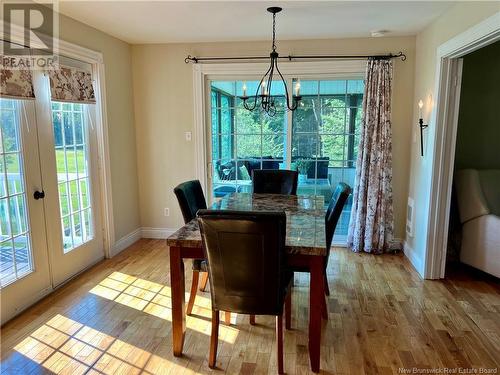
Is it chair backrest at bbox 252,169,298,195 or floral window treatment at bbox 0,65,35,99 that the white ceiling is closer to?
floral window treatment at bbox 0,65,35,99

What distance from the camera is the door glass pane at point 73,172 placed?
3201mm

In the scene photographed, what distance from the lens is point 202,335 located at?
250 cm

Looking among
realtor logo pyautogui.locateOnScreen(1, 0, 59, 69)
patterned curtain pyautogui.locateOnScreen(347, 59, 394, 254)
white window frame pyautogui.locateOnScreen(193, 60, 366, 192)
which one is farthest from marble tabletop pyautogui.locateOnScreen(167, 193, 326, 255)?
realtor logo pyautogui.locateOnScreen(1, 0, 59, 69)

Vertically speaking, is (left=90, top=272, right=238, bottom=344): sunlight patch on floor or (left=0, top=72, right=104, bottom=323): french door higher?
(left=0, top=72, right=104, bottom=323): french door

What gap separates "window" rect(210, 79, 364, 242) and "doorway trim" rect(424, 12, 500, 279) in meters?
1.08

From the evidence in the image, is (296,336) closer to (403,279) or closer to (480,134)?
(403,279)

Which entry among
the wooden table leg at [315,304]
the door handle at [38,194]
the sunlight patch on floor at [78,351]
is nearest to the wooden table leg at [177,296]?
the sunlight patch on floor at [78,351]

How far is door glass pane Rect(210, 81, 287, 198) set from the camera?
→ 4.27m

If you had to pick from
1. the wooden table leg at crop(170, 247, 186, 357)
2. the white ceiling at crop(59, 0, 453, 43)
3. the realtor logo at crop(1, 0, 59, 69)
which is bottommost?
the wooden table leg at crop(170, 247, 186, 357)

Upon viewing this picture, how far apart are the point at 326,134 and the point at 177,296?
277 centimetres

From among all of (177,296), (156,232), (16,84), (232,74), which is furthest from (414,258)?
(16,84)

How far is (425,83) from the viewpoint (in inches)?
139

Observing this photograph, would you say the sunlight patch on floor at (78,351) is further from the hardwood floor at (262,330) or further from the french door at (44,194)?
the french door at (44,194)

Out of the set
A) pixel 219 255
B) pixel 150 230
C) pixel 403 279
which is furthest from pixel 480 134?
pixel 150 230
